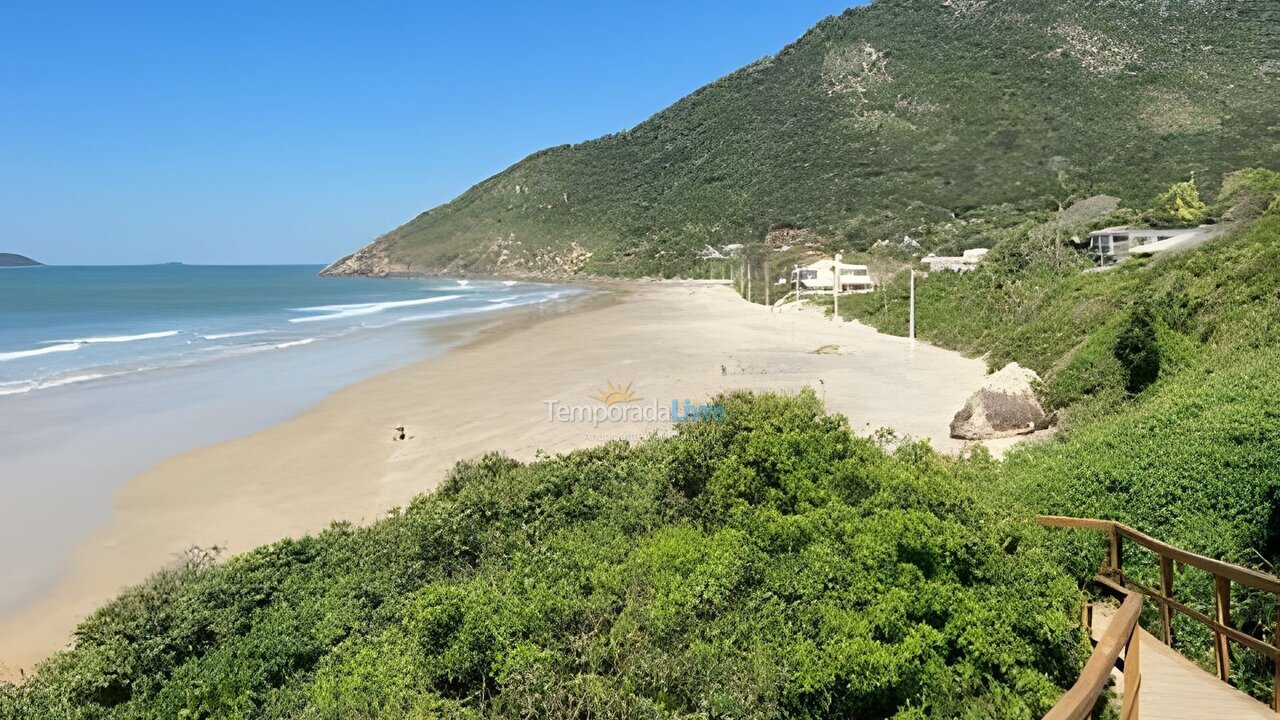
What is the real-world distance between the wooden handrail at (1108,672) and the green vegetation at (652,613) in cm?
71

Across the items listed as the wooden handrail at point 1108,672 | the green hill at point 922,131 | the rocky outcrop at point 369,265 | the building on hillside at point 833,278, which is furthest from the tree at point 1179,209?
the rocky outcrop at point 369,265

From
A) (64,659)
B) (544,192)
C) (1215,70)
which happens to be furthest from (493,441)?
(544,192)

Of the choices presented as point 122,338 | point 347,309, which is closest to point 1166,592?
point 122,338

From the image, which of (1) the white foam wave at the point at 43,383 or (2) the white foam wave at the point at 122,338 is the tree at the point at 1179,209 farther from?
(2) the white foam wave at the point at 122,338

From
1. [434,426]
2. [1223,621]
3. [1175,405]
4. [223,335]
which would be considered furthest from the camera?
[223,335]

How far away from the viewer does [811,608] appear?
412 cm

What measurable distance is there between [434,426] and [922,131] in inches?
2984

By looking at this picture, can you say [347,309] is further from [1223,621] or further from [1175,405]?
[1223,621]

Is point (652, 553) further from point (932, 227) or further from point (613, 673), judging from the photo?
point (932, 227)

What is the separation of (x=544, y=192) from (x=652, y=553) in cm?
11847

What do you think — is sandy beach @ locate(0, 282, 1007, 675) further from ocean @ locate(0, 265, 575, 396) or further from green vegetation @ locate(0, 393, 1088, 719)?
ocean @ locate(0, 265, 575, 396)

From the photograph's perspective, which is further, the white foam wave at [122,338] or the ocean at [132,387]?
the white foam wave at [122,338]

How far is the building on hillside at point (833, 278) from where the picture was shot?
42875 mm

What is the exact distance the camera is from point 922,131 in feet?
253
